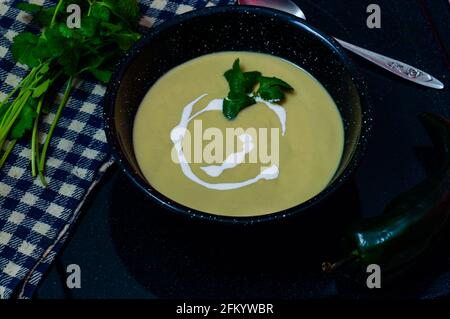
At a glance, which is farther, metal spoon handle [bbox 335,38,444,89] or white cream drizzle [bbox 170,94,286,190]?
metal spoon handle [bbox 335,38,444,89]

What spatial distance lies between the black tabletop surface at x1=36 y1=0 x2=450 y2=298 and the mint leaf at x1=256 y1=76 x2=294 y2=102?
0.65 feet

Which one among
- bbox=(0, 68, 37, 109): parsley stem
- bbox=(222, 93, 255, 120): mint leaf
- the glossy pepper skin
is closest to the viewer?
the glossy pepper skin

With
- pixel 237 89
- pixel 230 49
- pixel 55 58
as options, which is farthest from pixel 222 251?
pixel 55 58

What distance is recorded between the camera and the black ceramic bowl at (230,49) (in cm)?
127

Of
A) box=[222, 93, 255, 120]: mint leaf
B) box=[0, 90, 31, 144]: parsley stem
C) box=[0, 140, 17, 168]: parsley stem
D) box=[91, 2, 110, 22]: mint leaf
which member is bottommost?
box=[0, 140, 17, 168]: parsley stem

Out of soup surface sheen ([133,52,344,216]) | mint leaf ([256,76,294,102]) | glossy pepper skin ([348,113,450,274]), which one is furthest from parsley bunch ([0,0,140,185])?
glossy pepper skin ([348,113,450,274])

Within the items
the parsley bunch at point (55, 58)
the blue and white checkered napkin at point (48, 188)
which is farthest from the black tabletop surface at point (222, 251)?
the parsley bunch at point (55, 58)

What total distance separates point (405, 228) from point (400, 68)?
39 cm

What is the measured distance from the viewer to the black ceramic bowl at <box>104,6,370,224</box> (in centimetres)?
127

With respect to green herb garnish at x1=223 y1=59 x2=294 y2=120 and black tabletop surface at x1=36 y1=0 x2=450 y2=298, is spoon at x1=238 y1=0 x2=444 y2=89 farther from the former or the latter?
green herb garnish at x1=223 y1=59 x2=294 y2=120

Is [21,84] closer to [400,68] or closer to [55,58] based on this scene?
[55,58]

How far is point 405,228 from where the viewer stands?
1241 mm

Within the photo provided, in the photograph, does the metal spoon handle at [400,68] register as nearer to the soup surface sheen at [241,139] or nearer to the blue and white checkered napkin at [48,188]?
the soup surface sheen at [241,139]

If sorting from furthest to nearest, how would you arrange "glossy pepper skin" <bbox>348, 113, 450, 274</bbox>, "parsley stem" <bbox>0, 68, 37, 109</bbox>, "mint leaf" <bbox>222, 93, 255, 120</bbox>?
"parsley stem" <bbox>0, 68, 37, 109</bbox> → "mint leaf" <bbox>222, 93, 255, 120</bbox> → "glossy pepper skin" <bbox>348, 113, 450, 274</bbox>
